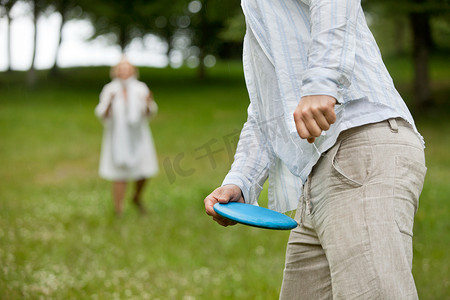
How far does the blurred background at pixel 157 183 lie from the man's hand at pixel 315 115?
132 centimetres

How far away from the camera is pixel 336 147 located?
1.87 m

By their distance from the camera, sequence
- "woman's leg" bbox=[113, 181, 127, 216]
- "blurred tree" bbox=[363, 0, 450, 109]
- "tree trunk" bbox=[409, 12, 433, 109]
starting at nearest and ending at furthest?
"woman's leg" bbox=[113, 181, 127, 216], "blurred tree" bbox=[363, 0, 450, 109], "tree trunk" bbox=[409, 12, 433, 109]

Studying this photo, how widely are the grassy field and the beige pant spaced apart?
37.6 inches

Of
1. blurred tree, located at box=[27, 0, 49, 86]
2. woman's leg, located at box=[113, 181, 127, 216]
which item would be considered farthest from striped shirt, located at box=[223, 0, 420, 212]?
blurred tree, located at box=[27, 0, 49, 86]

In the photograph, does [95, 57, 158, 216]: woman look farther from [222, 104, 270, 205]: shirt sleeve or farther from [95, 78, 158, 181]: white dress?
[222, 104, 270, 205]: shirt sleeve

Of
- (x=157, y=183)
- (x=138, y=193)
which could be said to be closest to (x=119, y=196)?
(x=138, y=193)

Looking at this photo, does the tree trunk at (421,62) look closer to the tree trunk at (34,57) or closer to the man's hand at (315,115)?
the tree trunk at (34,57)

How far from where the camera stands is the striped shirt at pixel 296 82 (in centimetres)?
174

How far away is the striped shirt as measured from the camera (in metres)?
1.74

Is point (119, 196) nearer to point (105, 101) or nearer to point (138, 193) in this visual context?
point (138, 193)

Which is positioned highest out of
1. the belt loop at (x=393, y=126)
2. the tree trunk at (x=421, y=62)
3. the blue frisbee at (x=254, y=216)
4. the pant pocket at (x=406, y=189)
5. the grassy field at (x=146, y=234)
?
the tree trunk at (x=421, y=62)

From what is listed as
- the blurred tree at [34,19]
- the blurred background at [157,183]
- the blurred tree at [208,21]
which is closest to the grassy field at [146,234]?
the blurred background at [157,183]

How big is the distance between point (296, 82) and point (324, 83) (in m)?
Answer: 0.30

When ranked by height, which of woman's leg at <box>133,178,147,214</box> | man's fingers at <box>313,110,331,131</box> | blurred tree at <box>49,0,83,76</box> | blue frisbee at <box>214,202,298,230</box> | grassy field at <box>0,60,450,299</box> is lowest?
grassy field at <box>0,60,450,299</box>
